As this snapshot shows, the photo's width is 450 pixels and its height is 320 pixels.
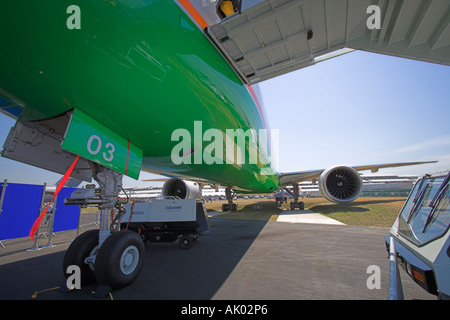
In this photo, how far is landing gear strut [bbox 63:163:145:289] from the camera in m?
2.50

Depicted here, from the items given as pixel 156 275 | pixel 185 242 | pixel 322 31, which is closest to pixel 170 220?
pixel 185 242

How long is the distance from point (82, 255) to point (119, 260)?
2.63 ft

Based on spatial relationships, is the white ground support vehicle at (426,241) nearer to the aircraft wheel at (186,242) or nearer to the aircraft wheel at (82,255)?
the aircraft wheel at (82,255)

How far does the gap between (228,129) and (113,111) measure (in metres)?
2.28

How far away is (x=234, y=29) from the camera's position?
289cm

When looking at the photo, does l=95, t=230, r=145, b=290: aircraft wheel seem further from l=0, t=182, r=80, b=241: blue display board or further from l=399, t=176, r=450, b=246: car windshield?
l=0, t=182, r=80, b=241: blue display board

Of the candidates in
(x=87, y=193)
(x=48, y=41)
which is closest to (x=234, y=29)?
(x=48, y=41)

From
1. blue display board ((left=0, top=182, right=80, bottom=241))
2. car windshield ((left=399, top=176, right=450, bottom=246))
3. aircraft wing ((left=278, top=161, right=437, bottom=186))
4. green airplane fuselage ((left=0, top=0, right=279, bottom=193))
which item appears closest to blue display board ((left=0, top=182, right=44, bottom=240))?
Result: blue display board ((left=0, top=182, right=80, bottom=241))

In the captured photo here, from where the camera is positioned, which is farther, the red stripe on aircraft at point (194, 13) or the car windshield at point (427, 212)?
the red stripe on aircraft at point (194, 13)

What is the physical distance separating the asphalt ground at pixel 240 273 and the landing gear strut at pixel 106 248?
0.22 meters

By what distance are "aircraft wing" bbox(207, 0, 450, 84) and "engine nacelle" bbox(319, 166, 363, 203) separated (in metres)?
7.59

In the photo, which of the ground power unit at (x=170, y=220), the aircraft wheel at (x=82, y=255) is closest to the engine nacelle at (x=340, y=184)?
the ground power unit at (x=170, y=220)

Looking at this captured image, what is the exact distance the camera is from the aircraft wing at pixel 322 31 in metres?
2.81

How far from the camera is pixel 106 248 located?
8.34 ft
